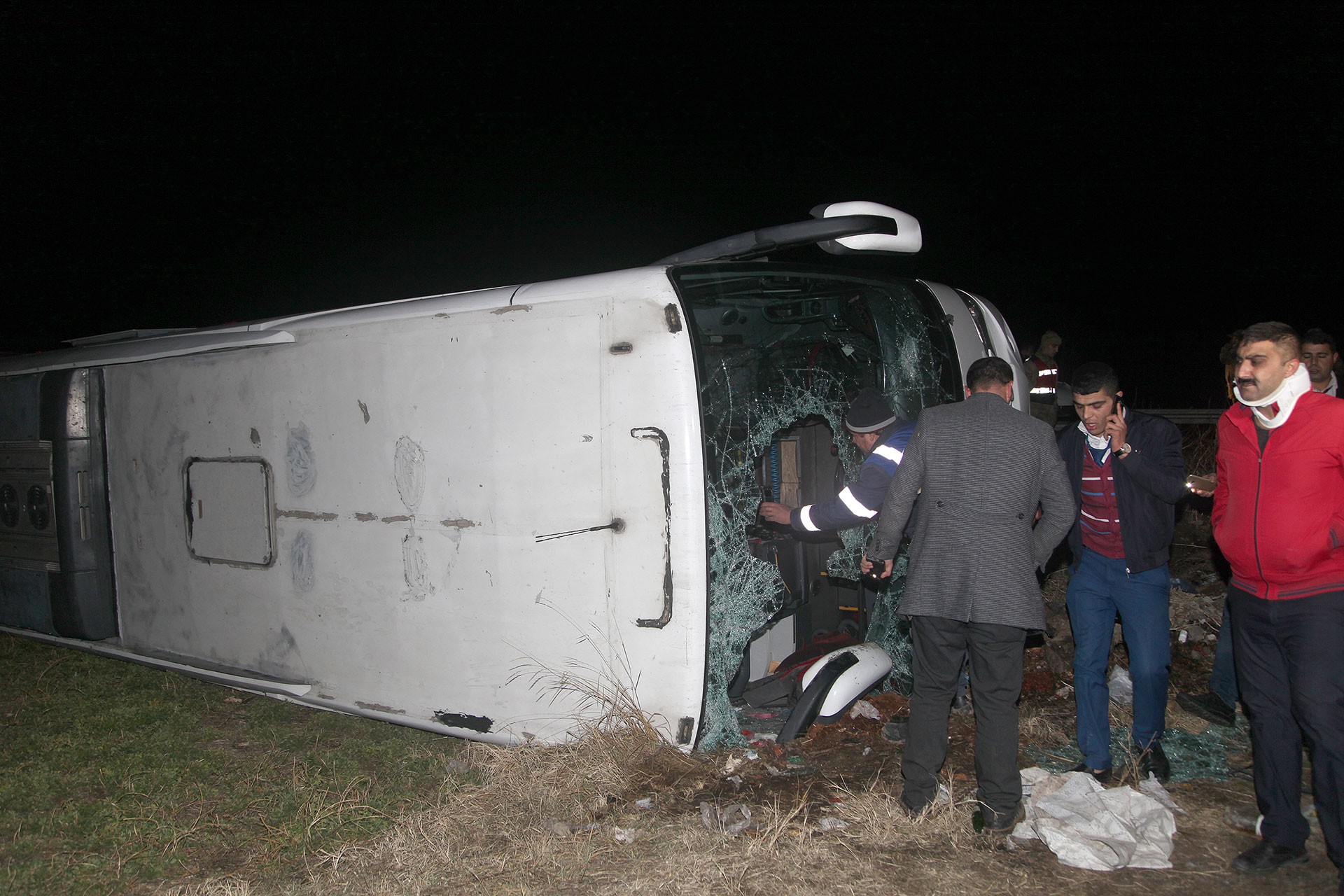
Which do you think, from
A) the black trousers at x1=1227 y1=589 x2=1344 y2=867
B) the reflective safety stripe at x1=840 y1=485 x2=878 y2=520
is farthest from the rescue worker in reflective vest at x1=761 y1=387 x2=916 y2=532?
the black trousers at x1=1227 y1=589 x2=1344 y2=867

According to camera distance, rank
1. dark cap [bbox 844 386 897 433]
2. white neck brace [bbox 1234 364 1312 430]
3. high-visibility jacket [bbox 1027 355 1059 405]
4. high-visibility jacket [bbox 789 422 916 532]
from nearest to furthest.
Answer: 1. white neck brace [bbox 1234 364 1312 430]
2. high-visibility jacket [bbox 789 422 916 532]
3. dark cap [bbox 844 386 897 433]
4. high-visibility jacket [bbox 1027 355 1059 405]

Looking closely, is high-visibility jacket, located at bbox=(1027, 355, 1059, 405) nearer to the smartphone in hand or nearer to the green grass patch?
the smartphone in hand

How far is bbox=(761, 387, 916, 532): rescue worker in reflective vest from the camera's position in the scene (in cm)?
349

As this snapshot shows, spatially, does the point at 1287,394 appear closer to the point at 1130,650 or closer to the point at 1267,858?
the point at 1130,650

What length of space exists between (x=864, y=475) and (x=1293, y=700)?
1.54 meters

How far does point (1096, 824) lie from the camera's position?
2936 mm

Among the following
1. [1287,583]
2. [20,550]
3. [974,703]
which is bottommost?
[974,703]

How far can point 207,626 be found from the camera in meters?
4.59

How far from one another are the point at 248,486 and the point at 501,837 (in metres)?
2.25

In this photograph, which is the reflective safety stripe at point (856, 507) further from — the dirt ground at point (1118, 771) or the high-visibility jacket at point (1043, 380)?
the high-visibility jacket at point (1043, 380)

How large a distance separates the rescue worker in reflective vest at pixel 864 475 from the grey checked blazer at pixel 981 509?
0.28 metres

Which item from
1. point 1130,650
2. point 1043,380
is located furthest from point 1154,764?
point 1043,380

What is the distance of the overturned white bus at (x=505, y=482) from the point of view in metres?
3.22

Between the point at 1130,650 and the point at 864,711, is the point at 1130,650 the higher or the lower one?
the higher one
